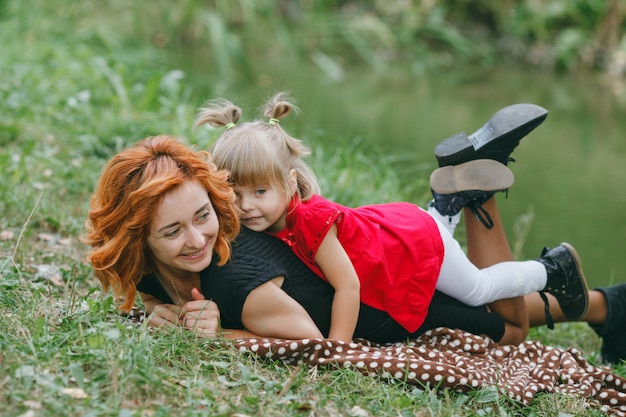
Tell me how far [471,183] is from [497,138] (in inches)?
7.8

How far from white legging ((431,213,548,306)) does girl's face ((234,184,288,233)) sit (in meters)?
0.67

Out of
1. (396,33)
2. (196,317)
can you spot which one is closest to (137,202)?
(196,317)

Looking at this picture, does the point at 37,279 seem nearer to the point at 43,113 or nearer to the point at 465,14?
the point at 43,113

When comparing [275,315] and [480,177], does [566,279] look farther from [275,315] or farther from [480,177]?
[275,315]

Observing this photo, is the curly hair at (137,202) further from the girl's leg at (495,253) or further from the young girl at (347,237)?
the girl's leg at (495,253)

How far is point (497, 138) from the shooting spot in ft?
10.1

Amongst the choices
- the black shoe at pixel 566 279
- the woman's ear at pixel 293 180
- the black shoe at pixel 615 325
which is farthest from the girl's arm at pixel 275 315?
the black shoe at pixel 615 325

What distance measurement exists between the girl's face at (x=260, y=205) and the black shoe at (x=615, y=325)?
1.52m

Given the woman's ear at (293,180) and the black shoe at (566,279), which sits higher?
the woman's ear at (293,180)

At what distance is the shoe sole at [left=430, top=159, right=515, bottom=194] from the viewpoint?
3.08 meters

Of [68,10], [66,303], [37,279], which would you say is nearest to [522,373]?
[66,303]

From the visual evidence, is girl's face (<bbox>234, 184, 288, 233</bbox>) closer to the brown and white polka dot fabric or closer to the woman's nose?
the woman's nose

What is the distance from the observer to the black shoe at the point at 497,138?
307cm

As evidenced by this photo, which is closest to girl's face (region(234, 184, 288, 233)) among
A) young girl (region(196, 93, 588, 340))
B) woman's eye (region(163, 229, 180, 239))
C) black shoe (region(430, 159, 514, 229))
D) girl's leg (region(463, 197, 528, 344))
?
young girl (region(196, 93, 588, 340))
